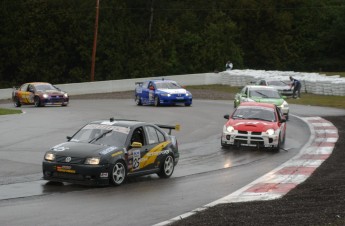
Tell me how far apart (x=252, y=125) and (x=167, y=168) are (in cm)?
635

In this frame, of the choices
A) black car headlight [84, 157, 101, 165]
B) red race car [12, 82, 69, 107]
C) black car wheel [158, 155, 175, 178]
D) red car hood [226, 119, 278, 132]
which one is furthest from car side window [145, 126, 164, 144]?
red race car [12, 82, 69, 107]

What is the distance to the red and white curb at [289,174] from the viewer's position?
1270 centimetres

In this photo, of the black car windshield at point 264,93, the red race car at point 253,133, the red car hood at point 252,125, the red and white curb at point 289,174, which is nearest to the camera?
the red and white curb at point 289,174

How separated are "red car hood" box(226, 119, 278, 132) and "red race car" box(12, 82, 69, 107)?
1955 cm

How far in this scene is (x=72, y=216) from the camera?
1073 centimetres

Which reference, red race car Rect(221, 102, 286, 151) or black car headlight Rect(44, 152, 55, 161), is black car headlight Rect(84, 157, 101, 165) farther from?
red race car Rect(221, 102, 286, 151)

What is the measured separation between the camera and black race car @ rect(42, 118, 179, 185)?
13.9m

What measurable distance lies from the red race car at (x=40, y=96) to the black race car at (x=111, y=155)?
947 inches

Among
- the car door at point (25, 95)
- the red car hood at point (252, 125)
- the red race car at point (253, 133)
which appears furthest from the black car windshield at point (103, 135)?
the car door at point (25, 95)

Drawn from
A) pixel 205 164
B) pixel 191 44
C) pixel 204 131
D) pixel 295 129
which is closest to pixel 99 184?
pixel 205 164

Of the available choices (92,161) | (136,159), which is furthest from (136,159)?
(92,161)

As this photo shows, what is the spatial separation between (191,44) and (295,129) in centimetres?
6072

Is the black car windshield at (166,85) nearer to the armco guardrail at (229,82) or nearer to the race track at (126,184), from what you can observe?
the race track at (126,184)

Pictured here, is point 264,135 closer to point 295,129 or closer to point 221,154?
point 221,154
